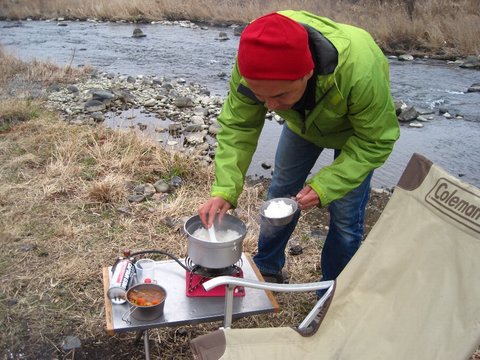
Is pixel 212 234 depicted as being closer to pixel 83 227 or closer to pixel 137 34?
pixel 83 227

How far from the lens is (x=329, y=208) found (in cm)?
254

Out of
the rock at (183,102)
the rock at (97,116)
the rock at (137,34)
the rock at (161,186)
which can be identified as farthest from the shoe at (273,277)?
the rock at (137,34)

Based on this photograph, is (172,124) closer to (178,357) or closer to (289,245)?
(289,245)

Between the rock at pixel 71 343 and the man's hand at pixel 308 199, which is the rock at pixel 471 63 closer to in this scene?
the man's hand at pixel 308 199

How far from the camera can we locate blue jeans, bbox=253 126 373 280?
2.44 m

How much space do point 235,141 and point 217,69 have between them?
25.1 feet

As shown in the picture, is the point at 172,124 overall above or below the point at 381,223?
below

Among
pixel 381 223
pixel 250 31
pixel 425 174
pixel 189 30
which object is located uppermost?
pixel 250 31

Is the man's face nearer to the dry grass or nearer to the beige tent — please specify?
the beige tent

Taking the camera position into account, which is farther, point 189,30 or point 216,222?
point 189,30

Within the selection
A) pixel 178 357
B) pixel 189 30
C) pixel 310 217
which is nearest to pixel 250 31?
pixel 178 357

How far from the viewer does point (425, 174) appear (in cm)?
188

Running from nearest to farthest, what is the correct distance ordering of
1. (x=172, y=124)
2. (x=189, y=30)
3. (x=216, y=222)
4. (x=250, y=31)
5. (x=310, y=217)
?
(x=250, y=31) < (x=216, y=222) < (x=310, y=217) < (x=172, y=124) < (x=189, y=30)

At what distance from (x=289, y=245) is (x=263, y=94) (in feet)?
6.05
